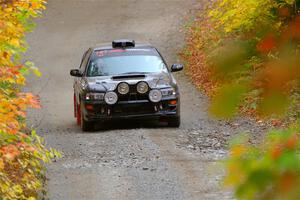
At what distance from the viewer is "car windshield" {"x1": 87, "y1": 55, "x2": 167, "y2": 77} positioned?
15039mm

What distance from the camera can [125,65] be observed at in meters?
15.2

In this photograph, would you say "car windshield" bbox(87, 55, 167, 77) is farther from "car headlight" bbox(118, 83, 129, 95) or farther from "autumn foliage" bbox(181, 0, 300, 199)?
"autumn foliage" bbox(181, 0, 300, 199)

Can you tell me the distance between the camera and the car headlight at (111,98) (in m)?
14.4

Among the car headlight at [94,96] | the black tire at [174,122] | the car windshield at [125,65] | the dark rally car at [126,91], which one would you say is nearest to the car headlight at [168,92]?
the dark rally car at [126,91]

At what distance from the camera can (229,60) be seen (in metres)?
1.81

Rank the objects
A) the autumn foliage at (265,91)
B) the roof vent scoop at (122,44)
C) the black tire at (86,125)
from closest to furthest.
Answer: the autumn foliage at (265,91) < the black tire at (86,125) < the roof vent scoop at (122,44)

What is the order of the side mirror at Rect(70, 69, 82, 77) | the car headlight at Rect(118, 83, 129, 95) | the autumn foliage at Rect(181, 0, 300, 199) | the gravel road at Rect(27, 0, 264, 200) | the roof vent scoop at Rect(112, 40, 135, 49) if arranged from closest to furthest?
the autumn foliage at Rect(181, 0, 300, 199) → the gravel road at Rect(27, 0, 264, 200) → the car headlight at Rect(118, 83, 129, 95) → the side mirror at Rect(70, 69, 82, 77) → the roof vent scoop at Rect(112, 40, 135, 49)

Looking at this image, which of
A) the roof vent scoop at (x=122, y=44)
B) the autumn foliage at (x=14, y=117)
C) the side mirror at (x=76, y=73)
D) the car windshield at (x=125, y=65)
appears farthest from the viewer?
the roof vent scoop at (x=122, y=44)

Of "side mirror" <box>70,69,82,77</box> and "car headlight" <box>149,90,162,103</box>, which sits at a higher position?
"side mirror" <box>70,69,82,77</box>

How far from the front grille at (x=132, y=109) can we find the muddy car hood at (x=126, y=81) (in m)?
0.36

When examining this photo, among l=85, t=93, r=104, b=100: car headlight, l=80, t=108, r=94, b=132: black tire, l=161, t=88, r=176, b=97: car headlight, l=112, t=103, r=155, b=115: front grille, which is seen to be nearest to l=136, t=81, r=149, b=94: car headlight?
l=112, t=103, r=155, b=115: front grille

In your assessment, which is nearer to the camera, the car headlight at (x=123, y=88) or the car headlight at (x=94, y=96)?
the car headlight at (x=123, y=88)

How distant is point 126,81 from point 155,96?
24.4 inches

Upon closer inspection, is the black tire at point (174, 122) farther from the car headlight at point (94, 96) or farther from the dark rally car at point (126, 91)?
the car headlight at point (94, 96)
